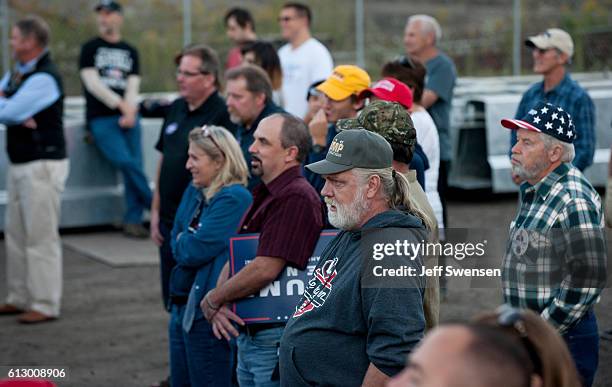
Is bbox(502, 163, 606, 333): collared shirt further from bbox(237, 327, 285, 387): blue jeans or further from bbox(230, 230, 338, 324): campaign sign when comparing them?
bbox(237, 327, 285, 387): blue jeans

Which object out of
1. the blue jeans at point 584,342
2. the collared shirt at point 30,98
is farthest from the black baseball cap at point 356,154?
the collared shirt at point 30,98

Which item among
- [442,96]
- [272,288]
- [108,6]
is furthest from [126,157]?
[272,288]

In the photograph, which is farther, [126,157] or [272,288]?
[126,157]

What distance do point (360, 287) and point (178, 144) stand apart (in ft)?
10.8

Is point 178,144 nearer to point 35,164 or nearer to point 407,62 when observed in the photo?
point 407,62

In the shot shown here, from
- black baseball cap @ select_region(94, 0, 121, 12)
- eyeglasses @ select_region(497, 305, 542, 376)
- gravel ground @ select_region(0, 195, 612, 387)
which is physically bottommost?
gravel ground @ select_region(0, 195, 612, 387)

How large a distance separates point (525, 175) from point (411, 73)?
2.31 meters

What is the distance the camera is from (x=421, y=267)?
3.72 metres

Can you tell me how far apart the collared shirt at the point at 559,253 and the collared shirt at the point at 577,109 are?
2621mm

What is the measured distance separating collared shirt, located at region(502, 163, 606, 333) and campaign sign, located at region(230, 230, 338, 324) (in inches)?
34.8

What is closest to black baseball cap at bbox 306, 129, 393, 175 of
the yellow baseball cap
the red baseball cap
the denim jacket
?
the denim jacket

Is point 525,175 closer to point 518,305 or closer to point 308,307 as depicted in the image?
point 518,305

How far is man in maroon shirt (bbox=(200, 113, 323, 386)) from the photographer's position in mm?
4758

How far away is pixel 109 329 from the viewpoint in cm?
781
